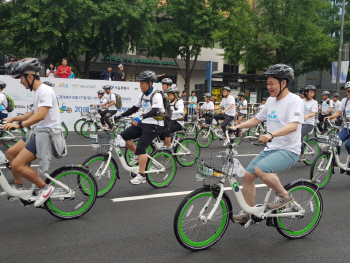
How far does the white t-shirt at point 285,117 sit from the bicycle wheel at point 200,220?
89 cm

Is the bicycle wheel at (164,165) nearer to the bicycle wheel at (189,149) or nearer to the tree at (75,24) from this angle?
the bicycle wheel at (189,149)

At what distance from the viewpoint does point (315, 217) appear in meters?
4.82

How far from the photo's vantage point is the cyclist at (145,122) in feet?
21.3

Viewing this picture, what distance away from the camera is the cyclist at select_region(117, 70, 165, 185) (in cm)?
648

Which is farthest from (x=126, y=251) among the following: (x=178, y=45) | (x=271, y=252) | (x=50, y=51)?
(x=178, y=45)

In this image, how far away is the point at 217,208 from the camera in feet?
13.7

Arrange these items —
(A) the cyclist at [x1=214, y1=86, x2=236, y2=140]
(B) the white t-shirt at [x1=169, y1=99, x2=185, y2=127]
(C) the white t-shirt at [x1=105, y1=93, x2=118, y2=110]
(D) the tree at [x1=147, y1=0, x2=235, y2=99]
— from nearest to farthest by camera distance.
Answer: (B) the white t-shirt at [x1=169, y1=99, x2=185, y2=127], (A) the cyclist at [x1=214, y1=86, x2=236, y2=140], (C) the white t-shirt at [x1=105, y1=93, x2=118, y2=110], (D) the tree at [x1=147, y1=0, x2=235, y2=99]

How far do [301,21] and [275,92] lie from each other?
28.9m

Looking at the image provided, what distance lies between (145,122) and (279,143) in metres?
2.87

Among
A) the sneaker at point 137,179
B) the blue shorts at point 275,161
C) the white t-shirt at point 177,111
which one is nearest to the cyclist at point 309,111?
the white t-shirt at point 177,111

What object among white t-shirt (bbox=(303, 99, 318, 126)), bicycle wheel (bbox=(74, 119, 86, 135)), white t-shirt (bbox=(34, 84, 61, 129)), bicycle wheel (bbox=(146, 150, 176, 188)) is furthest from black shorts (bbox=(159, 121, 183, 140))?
bicycle wheel (bbox=(74, 119, 86, 135))

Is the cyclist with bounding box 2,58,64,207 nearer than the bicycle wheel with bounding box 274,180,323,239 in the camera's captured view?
No

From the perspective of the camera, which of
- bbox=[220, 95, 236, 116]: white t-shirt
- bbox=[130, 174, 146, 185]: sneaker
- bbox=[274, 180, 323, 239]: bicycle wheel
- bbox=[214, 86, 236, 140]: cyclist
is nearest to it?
bbox=[274, 180, 323, 239]: bicycle wheel

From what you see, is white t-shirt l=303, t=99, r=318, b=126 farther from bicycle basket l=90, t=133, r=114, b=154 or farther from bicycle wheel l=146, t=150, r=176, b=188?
bicycle basket l=90, t=133, r=114, b=154
